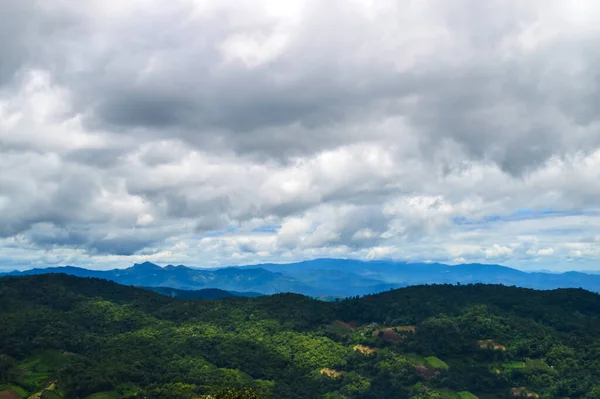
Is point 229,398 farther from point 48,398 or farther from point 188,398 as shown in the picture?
point 48,398

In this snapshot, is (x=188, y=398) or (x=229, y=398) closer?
(x=229, y=398)

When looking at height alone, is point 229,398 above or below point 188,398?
above

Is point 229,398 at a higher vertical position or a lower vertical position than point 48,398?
higher

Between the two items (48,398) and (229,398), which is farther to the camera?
(48,398)

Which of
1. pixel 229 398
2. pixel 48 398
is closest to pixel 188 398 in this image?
pixel 48 398
